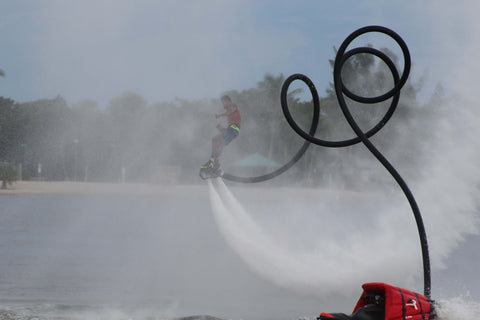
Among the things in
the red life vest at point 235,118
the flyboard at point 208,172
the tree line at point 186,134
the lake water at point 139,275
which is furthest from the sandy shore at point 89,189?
the flyboard at point 208,172

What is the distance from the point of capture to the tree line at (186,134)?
36438mm

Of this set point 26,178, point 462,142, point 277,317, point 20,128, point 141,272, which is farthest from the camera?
point 26,178

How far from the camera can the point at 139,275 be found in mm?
24625

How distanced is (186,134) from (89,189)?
3729 centimetres

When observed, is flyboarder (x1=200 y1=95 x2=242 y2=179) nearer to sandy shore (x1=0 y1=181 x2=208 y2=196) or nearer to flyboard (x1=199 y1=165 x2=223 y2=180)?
flyboard (x1=199 y1=165 x2=223 y2=180)

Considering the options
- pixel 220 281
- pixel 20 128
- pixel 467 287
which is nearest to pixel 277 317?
pixel 220 281

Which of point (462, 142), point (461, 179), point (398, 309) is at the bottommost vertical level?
point (398, 309)

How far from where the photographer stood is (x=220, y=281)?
2342cm

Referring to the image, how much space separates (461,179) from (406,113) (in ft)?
33.9

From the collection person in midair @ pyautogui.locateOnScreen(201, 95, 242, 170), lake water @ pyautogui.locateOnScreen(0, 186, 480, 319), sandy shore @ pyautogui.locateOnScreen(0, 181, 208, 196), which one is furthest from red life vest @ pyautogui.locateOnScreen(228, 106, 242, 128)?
sandy shore @ pyautogui.locateOnScreen(0, 181, 208, 196)

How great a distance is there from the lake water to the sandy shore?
839 inches

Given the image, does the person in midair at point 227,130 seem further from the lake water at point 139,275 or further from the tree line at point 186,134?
the tree line at point 186,134

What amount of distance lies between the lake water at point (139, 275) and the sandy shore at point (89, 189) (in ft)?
69.9

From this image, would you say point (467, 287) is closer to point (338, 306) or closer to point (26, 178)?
point (338, 306)
